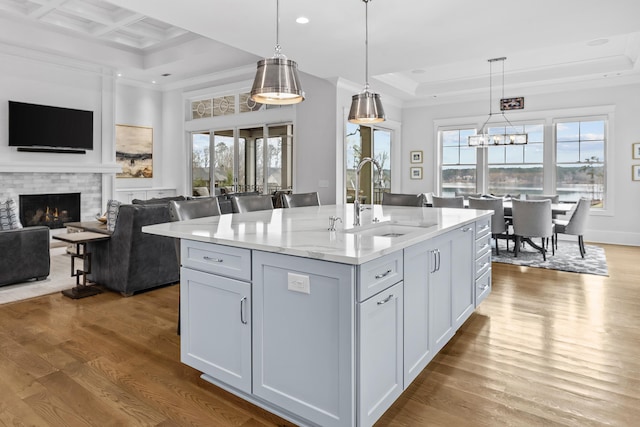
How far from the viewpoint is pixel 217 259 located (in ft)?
7.22

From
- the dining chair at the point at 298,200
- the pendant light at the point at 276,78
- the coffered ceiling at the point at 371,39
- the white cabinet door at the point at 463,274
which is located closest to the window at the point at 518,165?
the coffered ceiling at the point at 371,39

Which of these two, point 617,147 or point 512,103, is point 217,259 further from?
point 617,147

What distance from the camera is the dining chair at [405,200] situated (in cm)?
445

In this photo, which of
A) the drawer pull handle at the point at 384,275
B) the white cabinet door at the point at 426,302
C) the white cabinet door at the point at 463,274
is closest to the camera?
the drawer pull handle at the point at 384,275

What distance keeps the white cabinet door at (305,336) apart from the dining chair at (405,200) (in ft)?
9.20

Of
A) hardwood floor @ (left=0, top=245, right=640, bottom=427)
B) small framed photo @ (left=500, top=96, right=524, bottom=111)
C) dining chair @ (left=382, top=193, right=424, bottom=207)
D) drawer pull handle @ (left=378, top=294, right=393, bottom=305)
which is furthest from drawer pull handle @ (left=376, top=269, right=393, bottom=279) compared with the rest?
small framed photo @ (left=500, top=96, right=524, bottom=111)

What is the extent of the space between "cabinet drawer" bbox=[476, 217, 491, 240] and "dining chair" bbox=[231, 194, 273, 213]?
79.4 inches

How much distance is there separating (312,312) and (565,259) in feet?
17.9

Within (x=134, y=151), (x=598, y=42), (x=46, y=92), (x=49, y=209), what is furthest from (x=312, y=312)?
(x=134, y=151)

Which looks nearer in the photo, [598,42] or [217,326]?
[217,326]

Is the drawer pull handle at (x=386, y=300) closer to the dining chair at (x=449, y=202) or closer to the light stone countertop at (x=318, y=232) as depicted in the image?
the light stone countertop at (x=318, y=232)

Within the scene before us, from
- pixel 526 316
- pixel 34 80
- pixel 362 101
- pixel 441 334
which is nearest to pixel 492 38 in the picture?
pixel 362 101

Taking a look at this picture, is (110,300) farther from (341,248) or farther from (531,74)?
(531,74)

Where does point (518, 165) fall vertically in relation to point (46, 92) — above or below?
below
